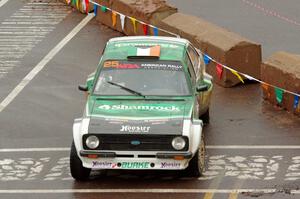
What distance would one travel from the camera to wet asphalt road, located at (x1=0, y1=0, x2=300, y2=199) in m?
14.6

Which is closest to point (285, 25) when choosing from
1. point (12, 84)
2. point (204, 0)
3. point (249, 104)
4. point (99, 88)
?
point (204, 0)

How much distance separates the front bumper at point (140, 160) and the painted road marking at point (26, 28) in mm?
8296

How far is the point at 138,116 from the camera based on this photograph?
1455 centimetres

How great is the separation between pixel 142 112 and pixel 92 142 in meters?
0.99

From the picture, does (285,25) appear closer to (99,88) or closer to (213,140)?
(213,140)

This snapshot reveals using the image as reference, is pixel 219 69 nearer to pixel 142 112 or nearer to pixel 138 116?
pixel 142 112

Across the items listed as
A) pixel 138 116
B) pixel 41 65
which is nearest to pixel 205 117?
pixel 138 116

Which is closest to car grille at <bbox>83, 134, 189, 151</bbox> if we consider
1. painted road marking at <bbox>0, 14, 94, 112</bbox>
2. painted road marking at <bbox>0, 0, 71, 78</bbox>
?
painted road marking at <bbox>0, 14, 94, 112</bbox>

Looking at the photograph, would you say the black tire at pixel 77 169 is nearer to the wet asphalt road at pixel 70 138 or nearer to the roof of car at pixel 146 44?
the wet asphalt road at pixel 70 138

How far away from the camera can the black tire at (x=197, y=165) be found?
14568mm

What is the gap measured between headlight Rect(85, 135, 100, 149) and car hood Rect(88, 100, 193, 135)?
107mm

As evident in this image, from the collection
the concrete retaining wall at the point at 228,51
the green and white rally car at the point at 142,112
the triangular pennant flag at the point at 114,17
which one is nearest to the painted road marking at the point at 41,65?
the triangular pennant flag at the point at 114,17

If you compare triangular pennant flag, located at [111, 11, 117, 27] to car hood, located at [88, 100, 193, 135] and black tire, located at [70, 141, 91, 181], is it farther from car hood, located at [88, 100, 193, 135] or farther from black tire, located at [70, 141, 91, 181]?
black tire, located at [70, 141, 91, 181]

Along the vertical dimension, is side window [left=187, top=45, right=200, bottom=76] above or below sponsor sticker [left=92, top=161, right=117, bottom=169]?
above
